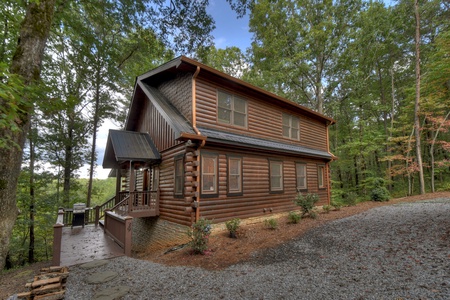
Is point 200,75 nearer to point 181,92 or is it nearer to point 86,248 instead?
point 181,92

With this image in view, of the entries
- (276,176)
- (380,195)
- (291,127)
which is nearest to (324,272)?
(276,176)

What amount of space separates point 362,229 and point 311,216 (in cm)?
286

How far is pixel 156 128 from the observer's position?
34.2ft

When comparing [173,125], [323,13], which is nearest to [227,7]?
[173,125]

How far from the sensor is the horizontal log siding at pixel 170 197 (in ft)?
25.8

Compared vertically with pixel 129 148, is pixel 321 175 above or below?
below

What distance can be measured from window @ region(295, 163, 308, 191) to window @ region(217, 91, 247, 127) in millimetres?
4331

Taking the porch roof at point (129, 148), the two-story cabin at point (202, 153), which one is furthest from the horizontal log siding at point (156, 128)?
the porch roof at point (129, 148)

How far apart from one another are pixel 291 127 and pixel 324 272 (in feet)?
30.5

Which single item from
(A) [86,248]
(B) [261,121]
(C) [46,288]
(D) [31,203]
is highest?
(B) [261,121]

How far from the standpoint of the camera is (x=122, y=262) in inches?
234

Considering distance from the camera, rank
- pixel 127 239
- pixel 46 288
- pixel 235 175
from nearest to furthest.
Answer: pixel 46 288 → pixel 127 239 → pixel 235 175

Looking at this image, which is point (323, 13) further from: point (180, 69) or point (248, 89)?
point (180, 69)

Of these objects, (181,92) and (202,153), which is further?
(181,92)
